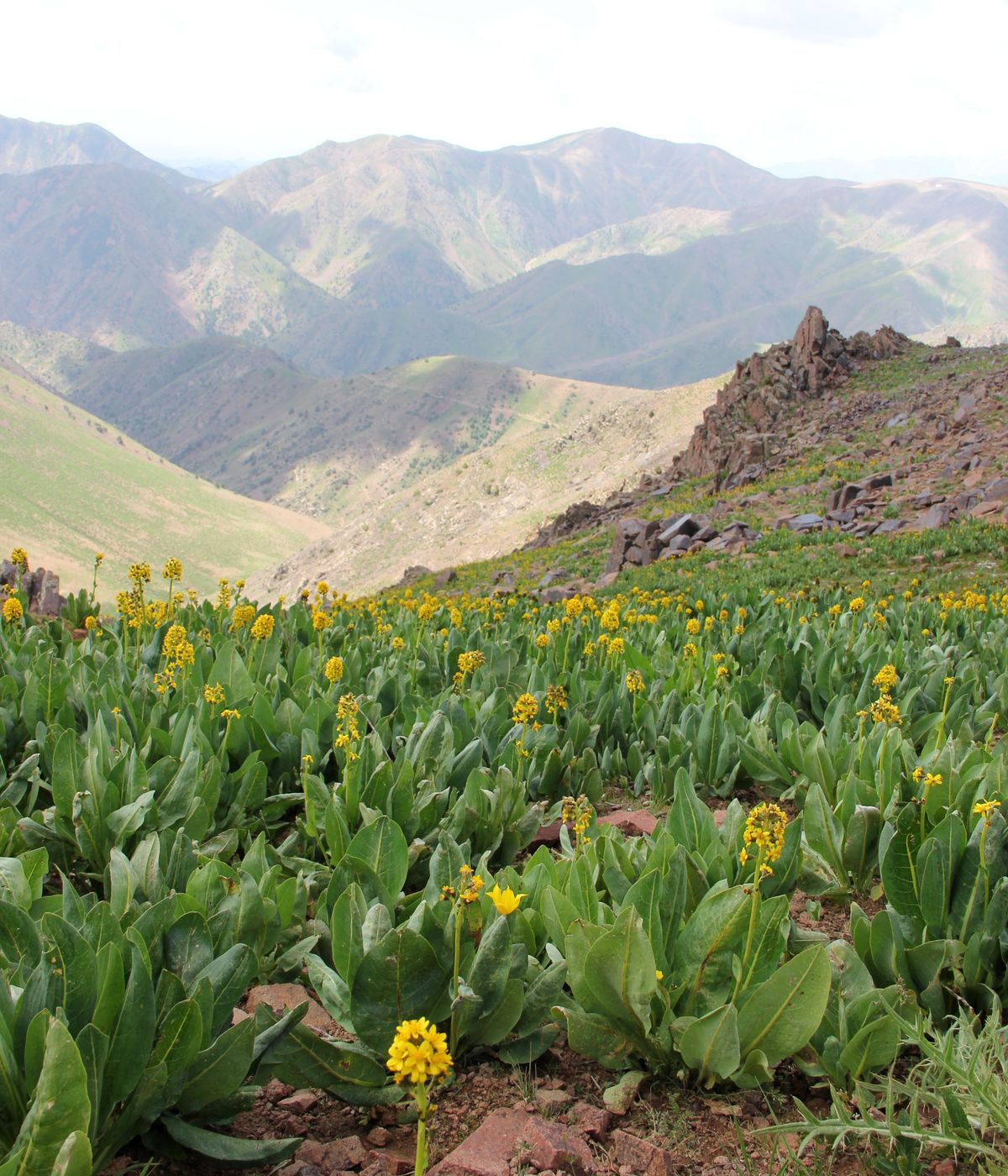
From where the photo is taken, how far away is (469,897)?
6.98ft

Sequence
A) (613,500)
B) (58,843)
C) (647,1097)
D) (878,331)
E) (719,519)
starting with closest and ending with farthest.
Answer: (647,1097) → (58,843) → (719,519) → (613,500) → (878,331)

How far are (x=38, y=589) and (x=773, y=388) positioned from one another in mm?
33043

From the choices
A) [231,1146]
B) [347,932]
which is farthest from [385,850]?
[231,1146]

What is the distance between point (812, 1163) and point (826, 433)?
108 feet

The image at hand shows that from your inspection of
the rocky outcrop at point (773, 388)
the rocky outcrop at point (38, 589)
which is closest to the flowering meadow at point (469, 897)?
the rocky outcrop at point (38, 589)

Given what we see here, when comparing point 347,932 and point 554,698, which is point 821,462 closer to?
point 554,698

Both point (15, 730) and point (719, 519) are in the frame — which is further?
point (719, 519)

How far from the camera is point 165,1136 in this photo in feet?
7.04

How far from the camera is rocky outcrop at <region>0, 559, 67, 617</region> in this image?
26.8 feet

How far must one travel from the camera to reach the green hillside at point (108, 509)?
117 m

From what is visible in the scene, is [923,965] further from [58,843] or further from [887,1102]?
[58,843]

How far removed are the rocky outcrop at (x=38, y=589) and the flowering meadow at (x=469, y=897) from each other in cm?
314

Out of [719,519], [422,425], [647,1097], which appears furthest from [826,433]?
[422,425]

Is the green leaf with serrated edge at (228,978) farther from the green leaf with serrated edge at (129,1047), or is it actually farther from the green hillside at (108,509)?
the green hillside at (108,509)
